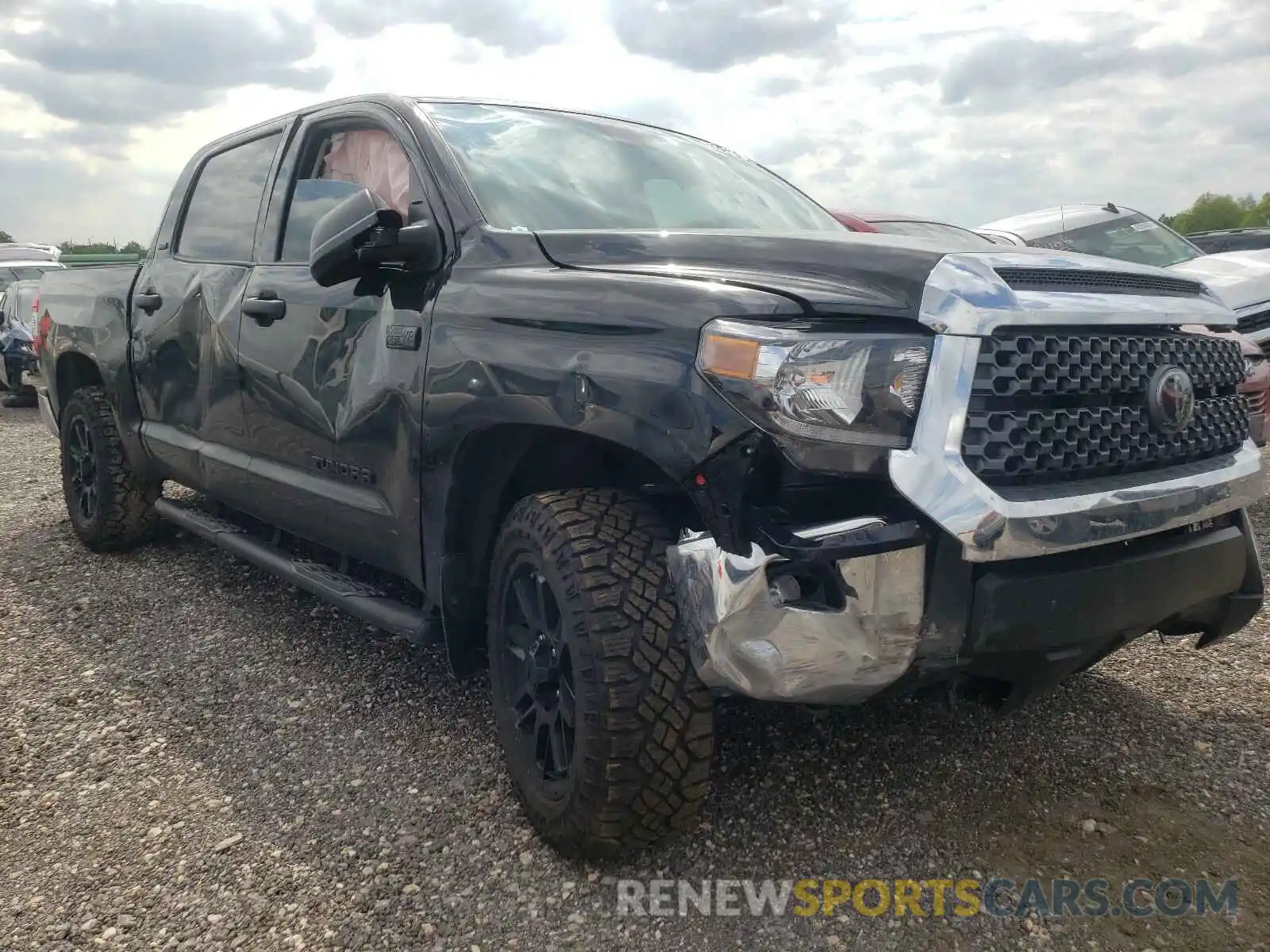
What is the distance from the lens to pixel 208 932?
7.19ft

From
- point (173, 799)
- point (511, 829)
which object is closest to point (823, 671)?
point (511, 829)

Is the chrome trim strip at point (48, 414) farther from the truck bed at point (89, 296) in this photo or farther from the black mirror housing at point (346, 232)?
the black mirror housing at point (346, 232)

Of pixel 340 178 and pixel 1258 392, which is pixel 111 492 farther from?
pixel 1258 392

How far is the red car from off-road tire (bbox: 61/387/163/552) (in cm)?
343

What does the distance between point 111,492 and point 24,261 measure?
19.3 meters

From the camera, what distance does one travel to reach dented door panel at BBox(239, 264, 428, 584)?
2.83 metres

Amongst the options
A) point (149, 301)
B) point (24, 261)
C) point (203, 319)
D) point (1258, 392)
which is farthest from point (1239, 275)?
point (24, 261)

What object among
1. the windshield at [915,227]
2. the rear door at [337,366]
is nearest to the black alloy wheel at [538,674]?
the rear door at [337,366]

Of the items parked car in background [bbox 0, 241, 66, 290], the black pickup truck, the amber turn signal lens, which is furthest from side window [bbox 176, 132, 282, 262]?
parked car in background [bbox 0, 241, 66, 290]

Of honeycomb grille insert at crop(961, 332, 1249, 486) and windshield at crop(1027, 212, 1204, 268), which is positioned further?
windshield at crop(1027, 212, 1204, 268)

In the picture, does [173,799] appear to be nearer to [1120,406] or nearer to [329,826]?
[329,826]

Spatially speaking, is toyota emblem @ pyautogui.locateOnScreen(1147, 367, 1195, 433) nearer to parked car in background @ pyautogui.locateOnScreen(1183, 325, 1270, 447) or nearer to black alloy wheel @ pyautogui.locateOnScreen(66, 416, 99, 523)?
parked car in background @ pyautogui.locateOnScreen(1183, 325, 1270, 447)

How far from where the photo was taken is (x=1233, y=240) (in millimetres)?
12562

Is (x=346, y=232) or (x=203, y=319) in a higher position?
(x=346, y=232)
